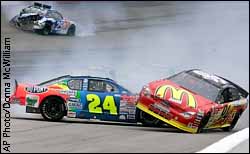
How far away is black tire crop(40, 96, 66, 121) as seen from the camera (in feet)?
40.8

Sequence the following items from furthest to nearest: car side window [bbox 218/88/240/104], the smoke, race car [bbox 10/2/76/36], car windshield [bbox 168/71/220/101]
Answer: the smoke < race car [bbox 10/2/76/36] < car side window [bbox 218/88/240/104] < car windshield [bbox 168/71/220/101]

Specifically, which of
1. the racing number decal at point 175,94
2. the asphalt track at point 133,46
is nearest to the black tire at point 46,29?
the asphalt track at point 133,46

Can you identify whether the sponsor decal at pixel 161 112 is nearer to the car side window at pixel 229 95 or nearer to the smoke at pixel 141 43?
the car side window at pixel 229 95

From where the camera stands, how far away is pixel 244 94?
40.9 feet

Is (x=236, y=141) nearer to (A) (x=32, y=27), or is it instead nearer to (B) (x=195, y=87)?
(B) (x=195, y=87)

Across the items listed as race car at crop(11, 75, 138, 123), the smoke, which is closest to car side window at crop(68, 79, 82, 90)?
race car at crop(11, 75, 138, 123)

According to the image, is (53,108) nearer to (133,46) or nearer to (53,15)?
(53,15)

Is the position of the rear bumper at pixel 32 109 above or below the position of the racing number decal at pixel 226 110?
below

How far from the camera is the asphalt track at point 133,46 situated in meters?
17.9

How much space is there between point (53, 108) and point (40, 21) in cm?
524

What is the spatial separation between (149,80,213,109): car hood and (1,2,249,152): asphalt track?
61cm

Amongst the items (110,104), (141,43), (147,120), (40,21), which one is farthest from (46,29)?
(141,43)

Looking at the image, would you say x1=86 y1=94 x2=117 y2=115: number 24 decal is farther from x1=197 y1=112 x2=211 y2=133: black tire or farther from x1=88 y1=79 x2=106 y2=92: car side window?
x1=197 y1=112 x2=211 y2=133: black tire

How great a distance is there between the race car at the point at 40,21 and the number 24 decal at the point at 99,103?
17.1ft
